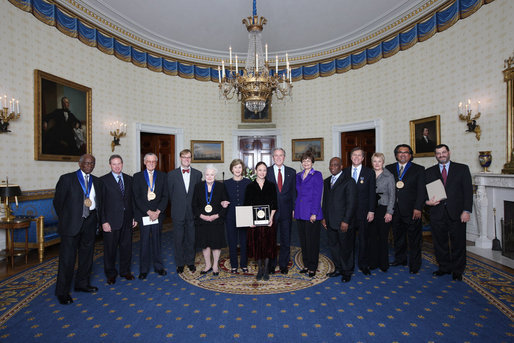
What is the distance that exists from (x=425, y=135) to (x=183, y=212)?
5829mm

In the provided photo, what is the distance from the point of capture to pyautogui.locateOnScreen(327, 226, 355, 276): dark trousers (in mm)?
4133

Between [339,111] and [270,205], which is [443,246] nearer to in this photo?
[270,205]

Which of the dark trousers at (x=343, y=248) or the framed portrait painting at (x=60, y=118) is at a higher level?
the framed portrait painting at (x=60, y=118)

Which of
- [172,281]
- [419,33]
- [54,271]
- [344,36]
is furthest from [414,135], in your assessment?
[54,271]

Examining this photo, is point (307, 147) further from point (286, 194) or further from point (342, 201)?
point (342, 201)

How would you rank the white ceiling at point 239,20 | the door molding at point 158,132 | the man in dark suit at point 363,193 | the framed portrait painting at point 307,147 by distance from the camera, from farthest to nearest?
the framed portrait painting at point 307,147 → the door molding at point 158,132 → the white ceiling at point 239,20 → the man in dark suit at point 363,193

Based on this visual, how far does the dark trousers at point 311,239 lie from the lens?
421 cm

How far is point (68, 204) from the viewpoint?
3510 mm

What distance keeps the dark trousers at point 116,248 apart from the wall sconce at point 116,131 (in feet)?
13.2

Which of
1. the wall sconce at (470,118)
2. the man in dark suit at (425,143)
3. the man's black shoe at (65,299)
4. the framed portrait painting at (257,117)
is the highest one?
the framed portrait painting at (257,117)

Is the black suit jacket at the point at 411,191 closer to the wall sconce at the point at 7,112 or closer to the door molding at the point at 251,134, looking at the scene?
the door molding at the point at 251,134

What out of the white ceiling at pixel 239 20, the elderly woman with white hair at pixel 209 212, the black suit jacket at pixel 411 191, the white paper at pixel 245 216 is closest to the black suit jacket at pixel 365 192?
the black suit jacket at pixel 411 191

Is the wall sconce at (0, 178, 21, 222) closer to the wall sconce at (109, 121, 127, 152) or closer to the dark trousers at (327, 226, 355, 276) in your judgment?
the wall sconce at (109, 121, 127, 152)

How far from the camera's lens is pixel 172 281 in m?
4.14
